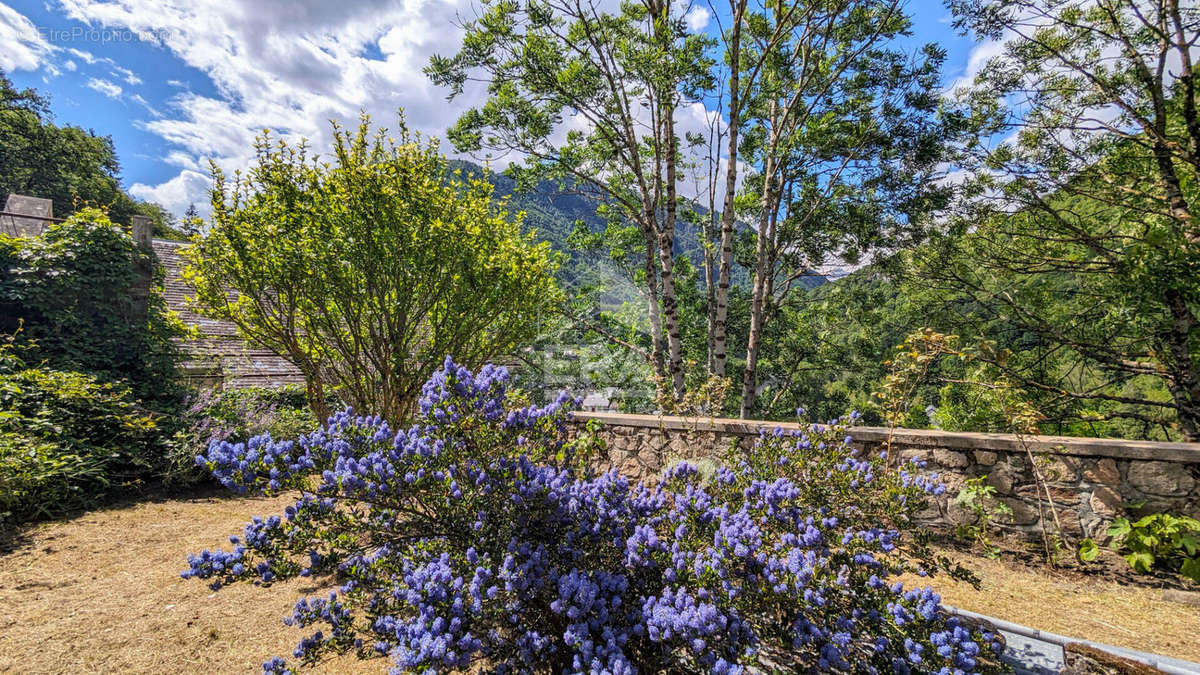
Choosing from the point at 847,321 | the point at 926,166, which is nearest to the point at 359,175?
the point at 926,166

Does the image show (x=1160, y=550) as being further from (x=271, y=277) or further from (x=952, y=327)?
(x=271, y=277)

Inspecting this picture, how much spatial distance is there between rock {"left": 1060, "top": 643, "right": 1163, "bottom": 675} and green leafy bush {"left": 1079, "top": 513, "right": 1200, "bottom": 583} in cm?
175

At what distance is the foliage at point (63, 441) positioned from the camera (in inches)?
196

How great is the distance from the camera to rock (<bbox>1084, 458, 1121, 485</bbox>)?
141 inches

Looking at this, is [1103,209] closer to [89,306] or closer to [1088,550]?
[1088,550]

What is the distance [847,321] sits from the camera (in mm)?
11844

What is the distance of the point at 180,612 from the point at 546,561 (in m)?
3.47

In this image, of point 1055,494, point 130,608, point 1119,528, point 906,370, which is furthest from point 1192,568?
point 130,608

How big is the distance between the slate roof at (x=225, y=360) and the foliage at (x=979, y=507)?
11.1m

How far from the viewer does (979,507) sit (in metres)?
3.88

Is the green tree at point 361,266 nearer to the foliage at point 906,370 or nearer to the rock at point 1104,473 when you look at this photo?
the foliage at point 906,370

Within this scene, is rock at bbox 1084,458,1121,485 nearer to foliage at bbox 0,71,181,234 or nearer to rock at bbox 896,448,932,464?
rock at bbox 896,448,932,464

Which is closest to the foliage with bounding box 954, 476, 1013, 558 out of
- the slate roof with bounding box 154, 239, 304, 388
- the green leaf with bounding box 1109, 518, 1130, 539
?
the green leaf with bounding box 1109, 518, 1130, 539

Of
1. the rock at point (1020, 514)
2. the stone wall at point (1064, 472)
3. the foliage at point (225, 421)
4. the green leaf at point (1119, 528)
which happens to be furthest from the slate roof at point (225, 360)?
the green leaf at point (1119, 528)
